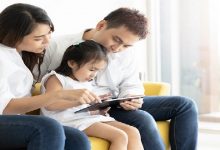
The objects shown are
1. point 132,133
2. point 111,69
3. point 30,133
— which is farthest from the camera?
point 111,69

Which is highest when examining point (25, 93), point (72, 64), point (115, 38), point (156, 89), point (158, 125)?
point (115, 38)

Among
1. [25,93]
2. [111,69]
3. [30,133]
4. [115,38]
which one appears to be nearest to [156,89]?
[111,69]

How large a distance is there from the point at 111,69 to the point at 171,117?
0.40 metres

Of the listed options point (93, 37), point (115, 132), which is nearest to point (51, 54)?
point (93, 37)

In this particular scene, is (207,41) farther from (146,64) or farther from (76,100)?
(76,100)

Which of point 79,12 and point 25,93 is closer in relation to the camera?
point 25,93

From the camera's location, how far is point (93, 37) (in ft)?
7.14

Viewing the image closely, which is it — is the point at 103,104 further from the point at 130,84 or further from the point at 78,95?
the point at 130,84

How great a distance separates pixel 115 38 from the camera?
6.82ft

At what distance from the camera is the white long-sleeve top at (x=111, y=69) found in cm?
220

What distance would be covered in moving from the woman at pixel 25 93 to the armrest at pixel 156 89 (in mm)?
740

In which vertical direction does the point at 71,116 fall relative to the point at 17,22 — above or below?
below

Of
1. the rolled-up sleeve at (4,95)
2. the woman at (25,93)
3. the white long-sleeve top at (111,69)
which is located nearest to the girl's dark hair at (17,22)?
the woman at (25,93)

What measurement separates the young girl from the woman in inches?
4.7
